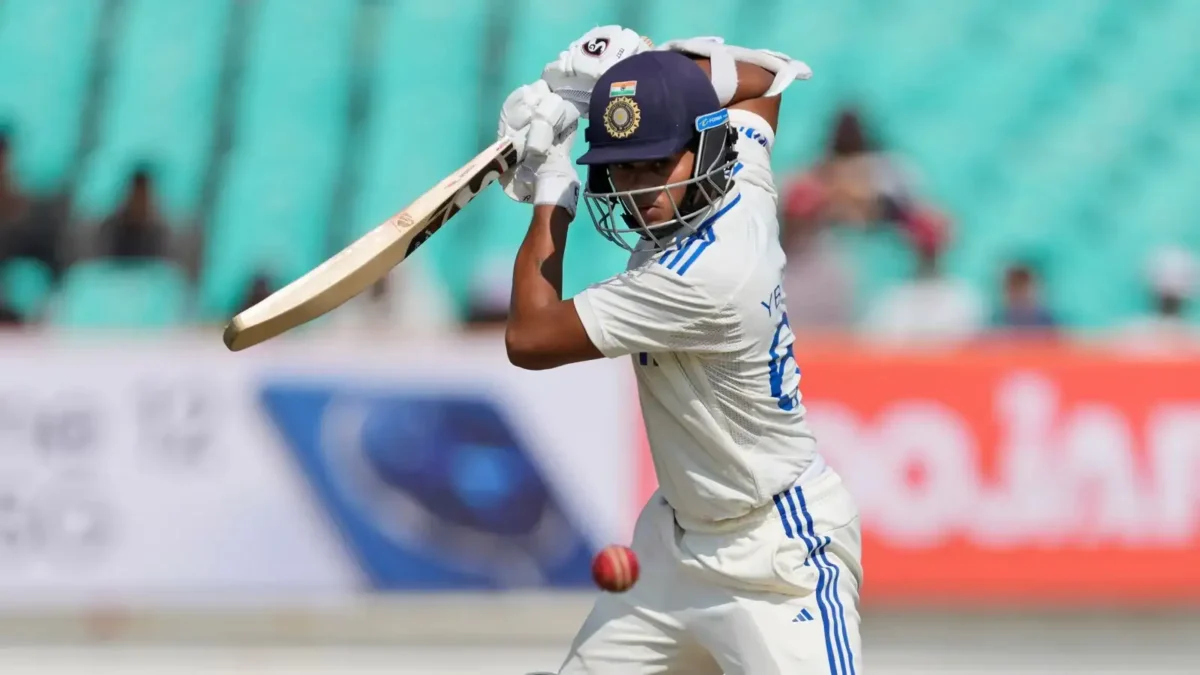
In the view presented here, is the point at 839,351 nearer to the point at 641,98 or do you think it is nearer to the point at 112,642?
the point at 112,642

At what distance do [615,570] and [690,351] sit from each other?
0.45 meters

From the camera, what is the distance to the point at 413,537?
646cm

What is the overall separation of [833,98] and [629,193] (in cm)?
661

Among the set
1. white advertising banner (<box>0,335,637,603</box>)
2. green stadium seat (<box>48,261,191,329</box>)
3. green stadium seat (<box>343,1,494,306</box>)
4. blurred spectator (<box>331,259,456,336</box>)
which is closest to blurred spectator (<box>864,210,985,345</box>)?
white advertising banner (<box>0,335,637,603</box>)

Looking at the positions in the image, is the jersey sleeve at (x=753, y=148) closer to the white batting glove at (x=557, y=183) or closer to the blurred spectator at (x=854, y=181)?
the white batting glove at (x=557, y=183)

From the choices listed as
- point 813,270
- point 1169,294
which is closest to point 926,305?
point 813,270

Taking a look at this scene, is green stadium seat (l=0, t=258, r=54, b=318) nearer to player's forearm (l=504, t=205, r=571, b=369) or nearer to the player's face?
player's forearm (l=504, t=205, r=571, b=369)

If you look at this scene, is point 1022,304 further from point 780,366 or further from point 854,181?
point 780,366

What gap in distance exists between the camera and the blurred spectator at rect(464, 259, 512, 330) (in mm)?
7492

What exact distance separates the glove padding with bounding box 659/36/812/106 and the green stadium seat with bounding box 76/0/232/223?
5.68 m

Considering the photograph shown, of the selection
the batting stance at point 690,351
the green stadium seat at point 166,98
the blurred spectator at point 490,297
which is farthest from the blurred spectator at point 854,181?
the batting stance at point 690,351

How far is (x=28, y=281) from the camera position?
7.89m

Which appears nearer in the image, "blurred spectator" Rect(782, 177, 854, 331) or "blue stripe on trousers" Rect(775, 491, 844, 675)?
"blue stripe on trousers" Rect(775, 491, 844, 675)

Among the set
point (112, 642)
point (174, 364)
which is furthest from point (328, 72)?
point (112, 642)
